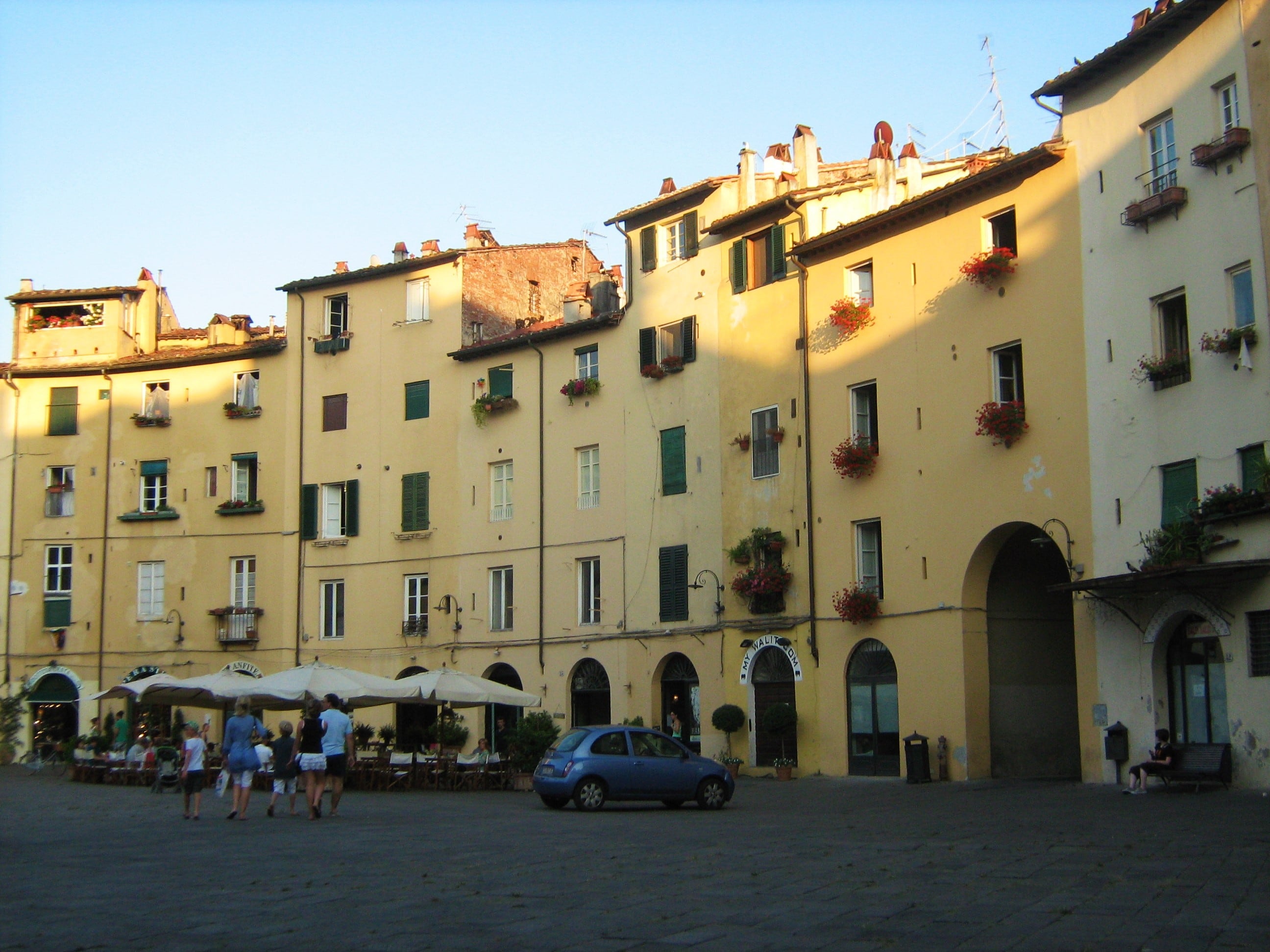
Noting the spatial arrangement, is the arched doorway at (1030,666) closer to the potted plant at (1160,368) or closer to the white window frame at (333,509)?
the potted plant at (1160,368)

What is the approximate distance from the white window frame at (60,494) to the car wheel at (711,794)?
31.0 m

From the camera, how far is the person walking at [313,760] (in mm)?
21922

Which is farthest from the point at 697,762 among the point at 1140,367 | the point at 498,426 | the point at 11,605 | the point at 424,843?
the point at 11,605

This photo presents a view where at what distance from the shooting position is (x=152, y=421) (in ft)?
158

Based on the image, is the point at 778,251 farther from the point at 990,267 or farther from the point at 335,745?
the point at 335,745

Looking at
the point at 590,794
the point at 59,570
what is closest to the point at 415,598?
the point at 59,570

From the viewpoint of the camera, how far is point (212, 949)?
10070 mm

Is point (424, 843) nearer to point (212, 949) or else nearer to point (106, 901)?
point (106, 901)

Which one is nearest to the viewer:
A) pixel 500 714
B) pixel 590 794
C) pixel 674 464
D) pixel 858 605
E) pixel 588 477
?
pixel 590 794

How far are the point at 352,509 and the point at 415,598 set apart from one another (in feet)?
12.0

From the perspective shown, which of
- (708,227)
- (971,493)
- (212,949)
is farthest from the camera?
(708,227)

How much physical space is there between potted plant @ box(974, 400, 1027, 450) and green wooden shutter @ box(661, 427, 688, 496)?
34.1 feet

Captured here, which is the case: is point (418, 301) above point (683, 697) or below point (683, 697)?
above

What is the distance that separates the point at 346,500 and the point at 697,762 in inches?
911
